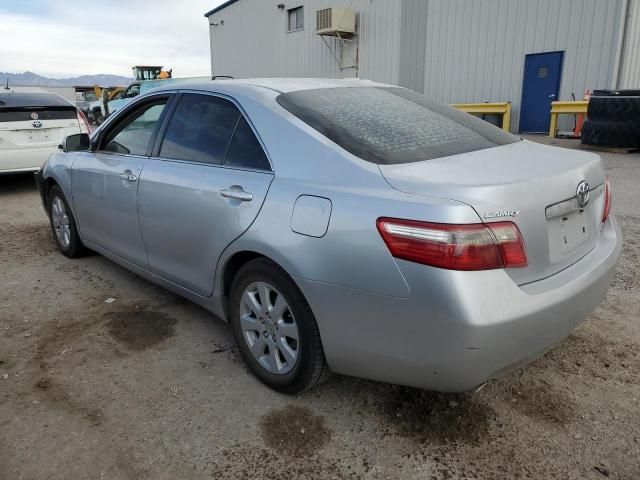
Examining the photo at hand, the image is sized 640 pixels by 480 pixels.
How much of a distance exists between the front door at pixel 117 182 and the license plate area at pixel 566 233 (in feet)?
8.19

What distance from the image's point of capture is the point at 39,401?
106 inches

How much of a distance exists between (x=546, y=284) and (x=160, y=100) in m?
2.66

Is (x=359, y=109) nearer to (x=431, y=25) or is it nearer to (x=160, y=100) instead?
(x=160, y=100)

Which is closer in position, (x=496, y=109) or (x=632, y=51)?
(x=632, y=51)

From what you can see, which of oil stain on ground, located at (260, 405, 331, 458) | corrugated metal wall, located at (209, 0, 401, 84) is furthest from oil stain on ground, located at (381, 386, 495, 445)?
corrugated metal wall, located at (209, 0, 401, 84)

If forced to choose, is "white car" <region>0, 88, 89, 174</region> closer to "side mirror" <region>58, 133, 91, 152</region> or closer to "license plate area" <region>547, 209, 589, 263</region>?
"side mirror" <region>58, 133, 91, 152</region>

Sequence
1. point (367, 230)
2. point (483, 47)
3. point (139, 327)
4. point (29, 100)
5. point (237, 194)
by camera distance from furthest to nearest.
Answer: point (483, 47), point (29, 100), point (139, 327), point (237, 194), point (367, 230)

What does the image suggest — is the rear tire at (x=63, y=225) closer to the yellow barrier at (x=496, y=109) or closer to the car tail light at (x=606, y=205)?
the car tail light at (x=606, y=205)

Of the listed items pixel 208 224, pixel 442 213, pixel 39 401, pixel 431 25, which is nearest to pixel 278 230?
pixel 208 224

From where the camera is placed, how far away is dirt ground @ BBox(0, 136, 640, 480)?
2199mm

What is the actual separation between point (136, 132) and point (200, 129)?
0.83 m

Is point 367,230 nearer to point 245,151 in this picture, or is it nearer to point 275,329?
point 275,329

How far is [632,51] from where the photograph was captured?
1302 centimetres

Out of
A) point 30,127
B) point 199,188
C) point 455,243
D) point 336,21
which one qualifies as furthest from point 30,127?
point 336,21
